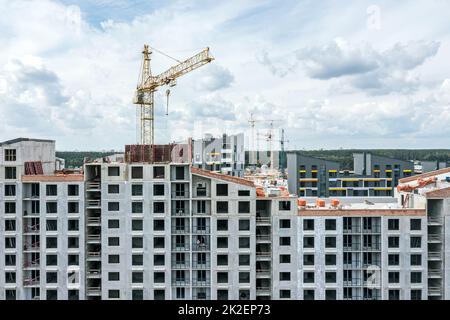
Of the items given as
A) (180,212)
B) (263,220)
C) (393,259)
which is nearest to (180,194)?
(180,212)

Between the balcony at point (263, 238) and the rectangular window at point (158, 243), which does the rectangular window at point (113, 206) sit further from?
the balcony at point (263, 238)

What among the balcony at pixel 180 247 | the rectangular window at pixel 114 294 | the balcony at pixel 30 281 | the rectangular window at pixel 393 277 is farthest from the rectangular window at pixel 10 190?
the rectangular window at pixel 393 277

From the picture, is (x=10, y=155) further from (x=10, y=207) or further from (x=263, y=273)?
(x=263, y=273)

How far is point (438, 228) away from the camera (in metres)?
39.1

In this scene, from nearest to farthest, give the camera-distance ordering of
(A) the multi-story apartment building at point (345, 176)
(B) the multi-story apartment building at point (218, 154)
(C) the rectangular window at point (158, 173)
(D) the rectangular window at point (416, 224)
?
(D) the rectangular window at point (416, 224)
(C) the rectangular window at point (158, 173)
(A) the multi-story apartment building at point (345, 176)
(B) the multi-story apartment building at point (218, 154)

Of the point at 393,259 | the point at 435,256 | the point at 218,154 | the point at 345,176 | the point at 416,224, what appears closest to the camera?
the point at 416,224

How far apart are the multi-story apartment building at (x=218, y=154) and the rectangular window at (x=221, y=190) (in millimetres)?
74269

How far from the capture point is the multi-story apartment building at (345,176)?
100 metres

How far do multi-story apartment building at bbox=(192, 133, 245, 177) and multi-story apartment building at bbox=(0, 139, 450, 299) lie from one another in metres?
74.1

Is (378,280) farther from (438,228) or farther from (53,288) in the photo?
(53,288)

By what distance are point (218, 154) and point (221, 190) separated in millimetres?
78581

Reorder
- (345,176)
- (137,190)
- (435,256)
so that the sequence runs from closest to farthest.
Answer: (435,256) → (137,190) → (345,176)

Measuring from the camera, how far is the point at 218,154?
4633 inches
